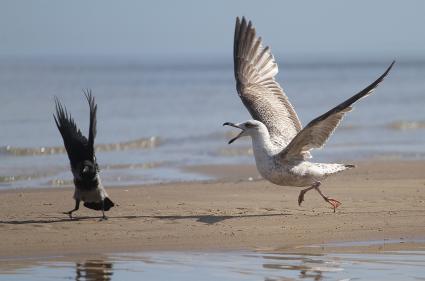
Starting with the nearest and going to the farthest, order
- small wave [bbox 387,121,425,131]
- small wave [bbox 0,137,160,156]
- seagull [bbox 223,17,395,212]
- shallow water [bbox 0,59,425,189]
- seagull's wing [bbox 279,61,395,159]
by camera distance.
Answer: seagull's wing [bbox 279,61,395,159] → seagull [bbox 223,17,395,212] → shallow water [bbox 0,59,425,189] → small wave [bbox 0,137,160,156] → small wave [bbox 387,121,425,131]

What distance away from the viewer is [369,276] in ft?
26.1

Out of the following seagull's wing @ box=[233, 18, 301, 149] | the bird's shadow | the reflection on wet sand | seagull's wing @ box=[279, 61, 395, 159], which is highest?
seagull's wing @ box=[233, 18, 301, 149]

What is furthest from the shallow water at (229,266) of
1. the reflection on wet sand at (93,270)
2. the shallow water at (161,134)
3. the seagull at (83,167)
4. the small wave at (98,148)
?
the small wave at (98,148)

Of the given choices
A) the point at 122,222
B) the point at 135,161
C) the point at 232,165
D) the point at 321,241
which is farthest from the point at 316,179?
the point at 135,161

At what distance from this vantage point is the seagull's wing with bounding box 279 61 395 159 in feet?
→ 32.8

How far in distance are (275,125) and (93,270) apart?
4.02 metres

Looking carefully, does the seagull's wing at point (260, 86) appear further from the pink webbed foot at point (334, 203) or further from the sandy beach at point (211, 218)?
the pink webbed foot at point (334, 203)

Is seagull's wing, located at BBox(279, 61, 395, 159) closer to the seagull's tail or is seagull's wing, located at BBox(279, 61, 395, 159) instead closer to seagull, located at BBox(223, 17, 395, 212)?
seagull, located at BBox(223, 17, 395, 212)

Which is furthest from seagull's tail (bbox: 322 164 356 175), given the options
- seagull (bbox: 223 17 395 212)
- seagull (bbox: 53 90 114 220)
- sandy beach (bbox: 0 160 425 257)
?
seagull (bbox: 53 90 114 220)

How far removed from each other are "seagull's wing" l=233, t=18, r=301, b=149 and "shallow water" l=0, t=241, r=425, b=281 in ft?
9.62

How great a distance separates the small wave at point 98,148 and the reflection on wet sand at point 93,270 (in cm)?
1042

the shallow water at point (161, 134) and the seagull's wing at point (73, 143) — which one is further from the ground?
the shallow water at point (161, 134)

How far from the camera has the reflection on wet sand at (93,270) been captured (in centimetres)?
806

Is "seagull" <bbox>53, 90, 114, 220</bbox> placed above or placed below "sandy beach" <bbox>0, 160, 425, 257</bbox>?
above
